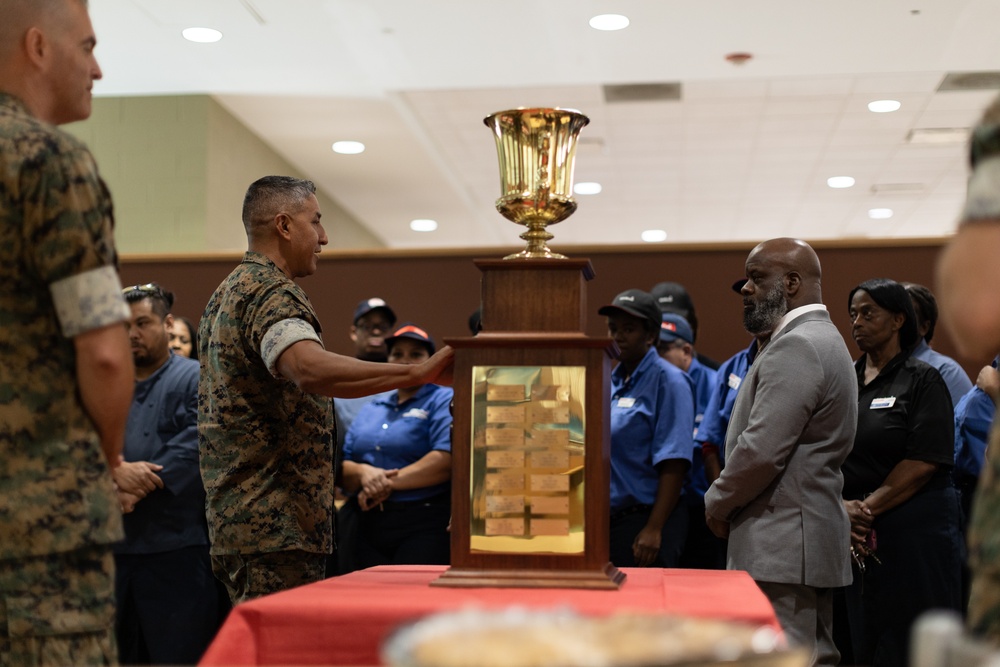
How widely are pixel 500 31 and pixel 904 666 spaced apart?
13.3ft

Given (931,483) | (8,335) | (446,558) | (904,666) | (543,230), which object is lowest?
(904,666)

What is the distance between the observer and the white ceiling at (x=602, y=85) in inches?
237

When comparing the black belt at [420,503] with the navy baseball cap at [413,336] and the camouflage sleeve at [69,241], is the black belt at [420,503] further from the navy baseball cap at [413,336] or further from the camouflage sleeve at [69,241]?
the camouflage sleeve at [69,241]

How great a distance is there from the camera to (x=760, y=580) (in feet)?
9.72

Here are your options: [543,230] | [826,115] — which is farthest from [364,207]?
[543,230]

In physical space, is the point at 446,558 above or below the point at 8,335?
below

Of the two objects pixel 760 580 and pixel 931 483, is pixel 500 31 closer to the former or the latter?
pixel 931 483

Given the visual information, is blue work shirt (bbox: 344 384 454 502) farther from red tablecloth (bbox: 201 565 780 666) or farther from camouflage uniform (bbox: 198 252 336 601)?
red tablecloth (bbox: 201 565 780 666)

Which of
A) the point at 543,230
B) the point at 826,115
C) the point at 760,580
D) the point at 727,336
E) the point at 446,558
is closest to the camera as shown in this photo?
the point at 543,230

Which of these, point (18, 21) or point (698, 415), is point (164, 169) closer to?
point (698, 415)

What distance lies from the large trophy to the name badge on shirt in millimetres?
1845

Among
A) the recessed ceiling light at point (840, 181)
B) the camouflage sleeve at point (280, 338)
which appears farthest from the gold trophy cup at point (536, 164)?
the recessed ceiling light at point (840, 181)

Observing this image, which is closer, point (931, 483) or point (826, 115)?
point (931, 483)

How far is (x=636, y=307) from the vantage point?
13.9ft
